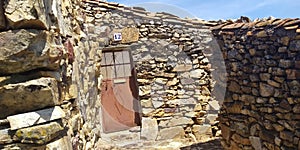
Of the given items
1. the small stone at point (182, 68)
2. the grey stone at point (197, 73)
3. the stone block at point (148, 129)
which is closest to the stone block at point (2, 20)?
the stone block at point (148, 129)

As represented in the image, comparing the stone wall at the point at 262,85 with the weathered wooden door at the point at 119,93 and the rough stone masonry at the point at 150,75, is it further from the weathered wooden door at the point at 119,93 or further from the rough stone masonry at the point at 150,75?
the weathered wooden door at the point at 119,93

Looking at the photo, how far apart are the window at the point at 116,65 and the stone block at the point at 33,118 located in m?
4.54

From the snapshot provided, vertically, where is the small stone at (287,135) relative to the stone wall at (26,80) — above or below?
below

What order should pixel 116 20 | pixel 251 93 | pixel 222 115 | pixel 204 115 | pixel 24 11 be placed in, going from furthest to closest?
1. pixel 204 115
2. pixel 116 20
3. pixel 222 115
4. pixel 251 93
5. pixel 24 11

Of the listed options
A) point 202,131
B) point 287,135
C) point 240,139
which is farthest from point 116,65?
point 287,135

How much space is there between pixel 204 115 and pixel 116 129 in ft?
6.09

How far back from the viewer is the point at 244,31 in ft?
11.5

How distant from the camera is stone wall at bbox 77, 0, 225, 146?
18.7 ft

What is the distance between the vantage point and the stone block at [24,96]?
1075 mm

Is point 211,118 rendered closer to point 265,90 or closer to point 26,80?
point 265,90

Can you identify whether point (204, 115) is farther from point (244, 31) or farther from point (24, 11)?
point (24, 11)

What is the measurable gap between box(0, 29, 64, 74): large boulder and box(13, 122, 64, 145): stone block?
23 cm

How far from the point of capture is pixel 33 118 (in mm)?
1107

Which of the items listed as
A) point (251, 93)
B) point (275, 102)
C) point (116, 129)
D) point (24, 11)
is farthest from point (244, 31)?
point (116, 129)
